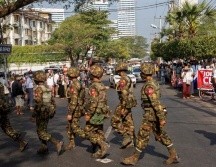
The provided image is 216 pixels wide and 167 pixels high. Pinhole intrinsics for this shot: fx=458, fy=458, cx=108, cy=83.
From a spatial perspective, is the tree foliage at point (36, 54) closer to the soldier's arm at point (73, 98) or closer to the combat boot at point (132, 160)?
the soldier's arm at point (73, 98)

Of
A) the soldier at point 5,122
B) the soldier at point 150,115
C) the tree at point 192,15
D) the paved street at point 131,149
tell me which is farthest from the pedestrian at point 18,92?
the tree at point 192,15

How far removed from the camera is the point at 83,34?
47.9m

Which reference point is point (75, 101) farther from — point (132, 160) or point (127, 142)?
point (132, 160)

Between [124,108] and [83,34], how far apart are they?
39338 millimetres

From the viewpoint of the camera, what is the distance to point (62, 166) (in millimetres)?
7781

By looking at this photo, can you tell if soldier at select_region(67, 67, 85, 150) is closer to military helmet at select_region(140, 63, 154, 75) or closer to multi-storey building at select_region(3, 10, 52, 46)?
military helmet at select_region(140, 63, 154, 75)

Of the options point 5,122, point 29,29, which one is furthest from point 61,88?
point 29,29

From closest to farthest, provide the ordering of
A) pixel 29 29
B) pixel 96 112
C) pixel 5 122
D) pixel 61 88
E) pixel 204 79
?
pixel 96 112
pixel 5 122
pixel 204 79
pixel 61 88
pixel 29 29

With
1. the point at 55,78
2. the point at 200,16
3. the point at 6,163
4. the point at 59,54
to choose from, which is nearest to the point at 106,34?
the point at 59,54

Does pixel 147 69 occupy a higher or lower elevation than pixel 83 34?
lower

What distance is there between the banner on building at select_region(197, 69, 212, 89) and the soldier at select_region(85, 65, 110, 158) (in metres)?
12.7

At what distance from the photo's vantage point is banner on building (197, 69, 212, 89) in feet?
66.0

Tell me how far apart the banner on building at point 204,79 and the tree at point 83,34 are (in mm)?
28164

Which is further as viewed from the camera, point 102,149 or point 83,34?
point 83,34
